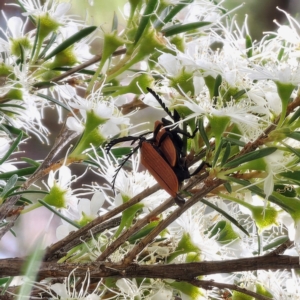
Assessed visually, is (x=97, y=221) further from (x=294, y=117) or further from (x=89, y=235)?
(x=294, y=117)

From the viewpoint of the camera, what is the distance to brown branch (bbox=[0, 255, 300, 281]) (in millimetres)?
380

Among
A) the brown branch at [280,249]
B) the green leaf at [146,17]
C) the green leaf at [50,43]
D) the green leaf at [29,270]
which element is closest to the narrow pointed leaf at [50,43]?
the green leaf at [50,43]

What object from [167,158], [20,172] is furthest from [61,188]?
[167,158]

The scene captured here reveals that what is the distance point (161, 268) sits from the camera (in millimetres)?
398

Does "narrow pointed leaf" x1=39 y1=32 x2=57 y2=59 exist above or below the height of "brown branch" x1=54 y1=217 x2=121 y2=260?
above

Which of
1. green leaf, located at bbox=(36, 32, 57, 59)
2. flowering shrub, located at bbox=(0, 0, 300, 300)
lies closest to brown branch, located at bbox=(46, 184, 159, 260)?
flowering shrub, located at bbox=(0, 0, 300, 300)

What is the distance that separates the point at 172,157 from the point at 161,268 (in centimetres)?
11

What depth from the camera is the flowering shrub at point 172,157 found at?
0.36m

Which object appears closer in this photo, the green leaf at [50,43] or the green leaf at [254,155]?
the green leaf at [254,155]

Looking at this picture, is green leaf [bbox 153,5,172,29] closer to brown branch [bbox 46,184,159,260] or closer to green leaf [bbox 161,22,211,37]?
green leaf [bbox 161,22,211,37]

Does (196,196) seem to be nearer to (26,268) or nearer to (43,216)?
(26,268)

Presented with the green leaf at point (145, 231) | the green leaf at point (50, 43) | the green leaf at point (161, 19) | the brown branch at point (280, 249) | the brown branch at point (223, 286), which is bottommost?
the brown branch at point (223, 286)

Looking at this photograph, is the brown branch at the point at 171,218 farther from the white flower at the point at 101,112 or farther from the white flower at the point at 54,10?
the white flower at the point at 54,10

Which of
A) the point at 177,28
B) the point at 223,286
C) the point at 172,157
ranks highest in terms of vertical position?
the point at 177,28
